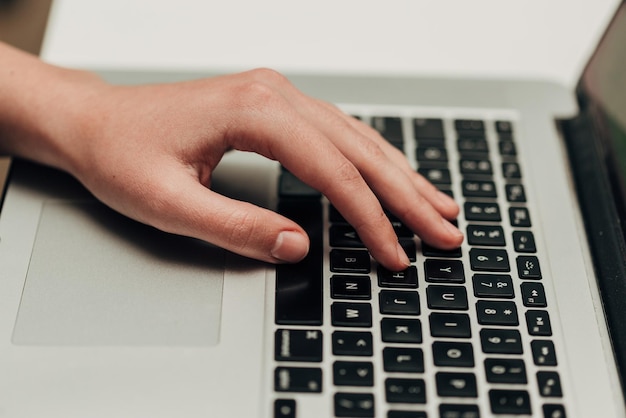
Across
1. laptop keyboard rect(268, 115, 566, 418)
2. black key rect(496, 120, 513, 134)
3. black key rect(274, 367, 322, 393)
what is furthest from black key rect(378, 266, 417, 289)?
black key rect(496, 120, 513, 134)

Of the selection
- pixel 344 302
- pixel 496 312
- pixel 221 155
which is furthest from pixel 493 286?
pixel 221 155

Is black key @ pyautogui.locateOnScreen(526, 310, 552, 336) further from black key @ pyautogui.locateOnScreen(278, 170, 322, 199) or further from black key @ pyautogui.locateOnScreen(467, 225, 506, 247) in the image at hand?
black key @ pyautogui.locateOnScreen(278, 170, 322, 199)

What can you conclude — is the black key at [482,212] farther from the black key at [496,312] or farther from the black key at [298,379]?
the black key at [298,379]

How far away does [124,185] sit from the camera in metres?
0.56

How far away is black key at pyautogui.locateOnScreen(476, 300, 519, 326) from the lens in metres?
0.54

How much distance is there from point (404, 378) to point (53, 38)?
0.56 m

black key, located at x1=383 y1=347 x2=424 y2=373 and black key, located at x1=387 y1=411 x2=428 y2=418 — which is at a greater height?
black key, located at x1=383 y1=347 x2=424 y2=373

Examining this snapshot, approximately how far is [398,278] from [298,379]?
126 millimetres

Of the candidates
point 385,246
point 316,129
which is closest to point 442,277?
point 385,246

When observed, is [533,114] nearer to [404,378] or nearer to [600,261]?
[600,261]

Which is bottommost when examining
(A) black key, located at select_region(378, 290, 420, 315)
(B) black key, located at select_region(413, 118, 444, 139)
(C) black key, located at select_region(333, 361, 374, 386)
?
(C) black key, located at select_region(333, 361, 374, 386)

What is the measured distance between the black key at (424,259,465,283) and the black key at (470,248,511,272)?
0.01 m

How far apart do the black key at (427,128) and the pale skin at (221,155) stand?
0.08 metres

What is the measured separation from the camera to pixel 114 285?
21.7 inches
